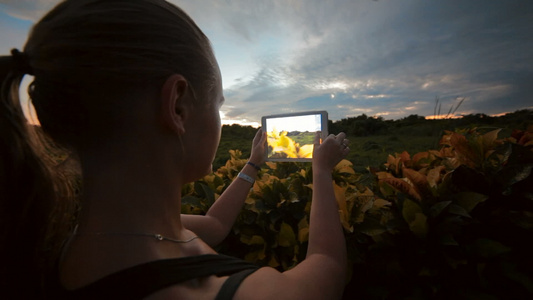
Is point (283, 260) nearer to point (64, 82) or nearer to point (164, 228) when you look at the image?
point (164, 228)

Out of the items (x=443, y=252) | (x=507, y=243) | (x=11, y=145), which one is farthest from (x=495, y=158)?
(x=11, y=145)

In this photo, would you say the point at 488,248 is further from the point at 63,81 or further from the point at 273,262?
the point at 63,81

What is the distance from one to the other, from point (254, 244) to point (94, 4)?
171 cm

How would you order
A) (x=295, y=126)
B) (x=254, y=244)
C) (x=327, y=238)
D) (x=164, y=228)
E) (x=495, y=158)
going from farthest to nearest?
1. (x=254, y=244)
2. (x=295, y=126)
3. (x=495, y=158)
4. (x=327, y=238)
5. (x=164, y=228)

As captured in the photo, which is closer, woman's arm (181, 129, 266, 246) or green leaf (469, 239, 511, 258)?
green leaf (469, 239, 511, 258)

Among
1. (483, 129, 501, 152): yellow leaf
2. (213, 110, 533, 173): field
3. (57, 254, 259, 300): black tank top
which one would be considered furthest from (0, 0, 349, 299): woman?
(213, 110, 533, 173): field

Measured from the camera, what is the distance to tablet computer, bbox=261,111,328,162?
179 centimetres

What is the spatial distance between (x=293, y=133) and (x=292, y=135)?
0.06 ft

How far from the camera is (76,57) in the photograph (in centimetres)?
96

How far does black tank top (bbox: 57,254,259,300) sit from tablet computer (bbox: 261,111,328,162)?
102 cm

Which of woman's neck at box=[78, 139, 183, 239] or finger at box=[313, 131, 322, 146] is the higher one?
finger at box=[313, 131, 322, 146]

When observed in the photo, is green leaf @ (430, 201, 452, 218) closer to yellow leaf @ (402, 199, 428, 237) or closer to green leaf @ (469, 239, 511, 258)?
yellow leaf @ (402, 199, 428, 237)

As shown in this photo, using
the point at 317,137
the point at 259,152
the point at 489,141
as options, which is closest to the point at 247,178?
the point at 259,152

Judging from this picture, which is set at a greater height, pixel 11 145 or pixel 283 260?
pixel 11 145
